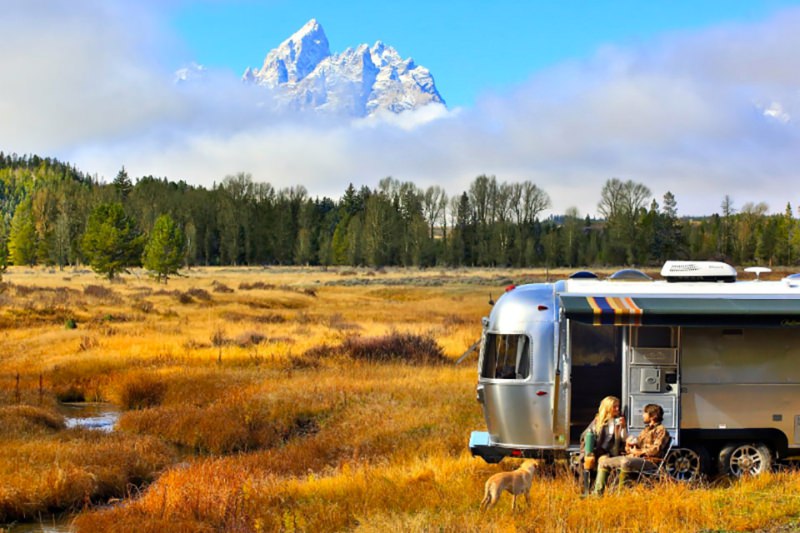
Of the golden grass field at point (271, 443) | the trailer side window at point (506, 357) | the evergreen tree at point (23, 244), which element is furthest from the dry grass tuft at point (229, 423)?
the evergreen tree at point (23, 244)

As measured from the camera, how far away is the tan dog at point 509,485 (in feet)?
27.7

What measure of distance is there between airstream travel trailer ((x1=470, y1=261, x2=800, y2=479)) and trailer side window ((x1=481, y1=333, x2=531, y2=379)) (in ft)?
0.05

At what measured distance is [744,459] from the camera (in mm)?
10156

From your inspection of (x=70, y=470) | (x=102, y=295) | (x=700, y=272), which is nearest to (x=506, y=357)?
(x=700, y=272)

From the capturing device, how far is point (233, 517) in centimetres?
913

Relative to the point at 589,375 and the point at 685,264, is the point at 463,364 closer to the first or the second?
the point at 589,375

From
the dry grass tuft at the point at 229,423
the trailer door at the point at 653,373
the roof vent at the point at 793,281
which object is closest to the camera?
the trailer door at the point at 653,373

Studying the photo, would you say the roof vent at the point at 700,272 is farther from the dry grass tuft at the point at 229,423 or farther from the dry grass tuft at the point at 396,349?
the dry grass tuft at the point at 396,349

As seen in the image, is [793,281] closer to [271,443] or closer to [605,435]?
[605,435]

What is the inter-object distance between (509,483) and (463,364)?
13.9m

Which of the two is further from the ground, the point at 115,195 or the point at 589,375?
the point at 115,195

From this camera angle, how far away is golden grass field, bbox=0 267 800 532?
341 inches

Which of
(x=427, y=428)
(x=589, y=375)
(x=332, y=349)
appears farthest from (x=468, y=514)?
(x=332, y=349)

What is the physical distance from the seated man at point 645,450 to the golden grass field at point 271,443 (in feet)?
1.01
